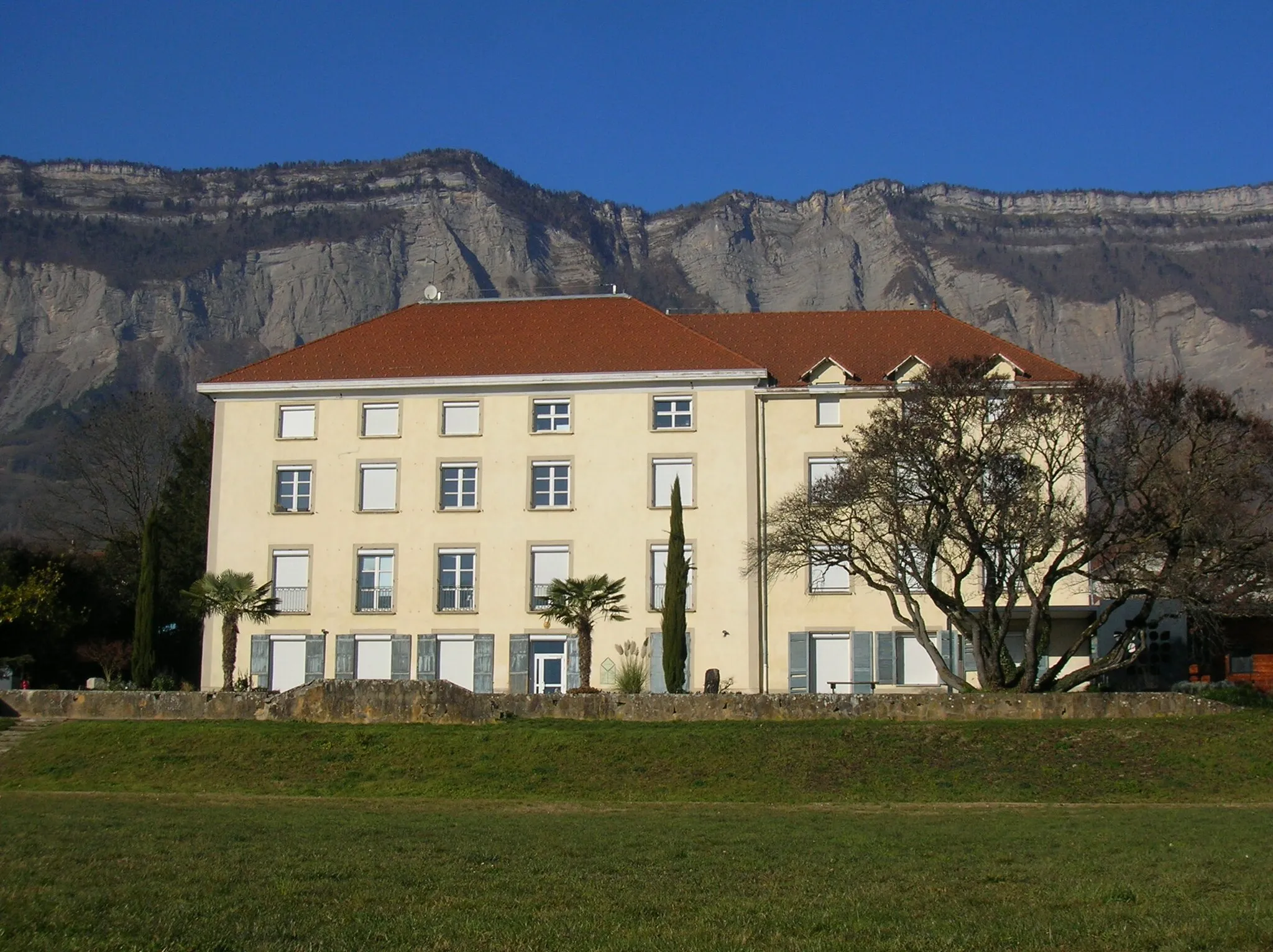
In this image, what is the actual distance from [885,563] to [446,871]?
99.8 feet

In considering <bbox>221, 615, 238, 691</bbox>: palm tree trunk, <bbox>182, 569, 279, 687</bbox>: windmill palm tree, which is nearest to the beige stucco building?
<bbox>182, 569, 279, 687</bbox>: windmill palm tree

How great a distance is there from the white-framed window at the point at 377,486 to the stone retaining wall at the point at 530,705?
13.1 m

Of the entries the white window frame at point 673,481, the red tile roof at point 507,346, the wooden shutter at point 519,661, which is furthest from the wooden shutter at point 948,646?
the wooden shutter at point 519,661

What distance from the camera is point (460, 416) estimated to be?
47844mm

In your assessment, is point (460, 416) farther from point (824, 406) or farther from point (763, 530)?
point (824, 406)

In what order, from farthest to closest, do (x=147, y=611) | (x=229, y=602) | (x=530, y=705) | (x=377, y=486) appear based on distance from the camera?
1. (x=377, y=486)
2. (x=147, y=611)
3. (x=229, y=602)
4. (x=530, y=705)

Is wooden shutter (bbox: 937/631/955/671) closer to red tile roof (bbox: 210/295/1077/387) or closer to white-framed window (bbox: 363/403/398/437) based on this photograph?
red tile roof (bbox: 210/295/1077/387)

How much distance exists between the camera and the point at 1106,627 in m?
45.9

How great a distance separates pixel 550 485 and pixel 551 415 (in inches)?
95.1

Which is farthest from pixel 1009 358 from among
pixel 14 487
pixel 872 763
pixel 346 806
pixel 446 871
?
pixel 14 487

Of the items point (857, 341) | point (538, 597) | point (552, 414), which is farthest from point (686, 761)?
point (857, 341)

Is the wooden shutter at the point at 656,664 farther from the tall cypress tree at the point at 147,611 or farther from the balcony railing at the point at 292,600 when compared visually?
the tall cypress tree at the point at 147,611

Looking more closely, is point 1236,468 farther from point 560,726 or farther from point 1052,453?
point 560,726

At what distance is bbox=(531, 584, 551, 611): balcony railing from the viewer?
45.9 meters
